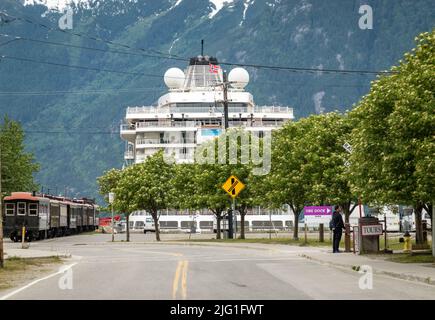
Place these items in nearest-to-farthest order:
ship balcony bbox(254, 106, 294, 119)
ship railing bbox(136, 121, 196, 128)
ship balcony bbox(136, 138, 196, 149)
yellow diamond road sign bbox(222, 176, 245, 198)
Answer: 1. yellow diamond road sign bbox(222, 176, 245, 198)
2. ship balcony bbox(136, 138, 196, 149)
3. ship railing bbox(136, 121, 196, 128)
4. ship balcony bbox(254, 106, 294, 119)

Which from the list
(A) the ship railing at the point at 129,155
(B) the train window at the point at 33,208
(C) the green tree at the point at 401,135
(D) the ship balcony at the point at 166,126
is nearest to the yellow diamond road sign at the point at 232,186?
(B) the train window at the point at 33,208

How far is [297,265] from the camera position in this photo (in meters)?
31.0

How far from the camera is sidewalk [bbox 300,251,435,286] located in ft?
79.0

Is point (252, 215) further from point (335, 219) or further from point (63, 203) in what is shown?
point (335, 219)

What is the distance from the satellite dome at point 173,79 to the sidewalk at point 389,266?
392 ft

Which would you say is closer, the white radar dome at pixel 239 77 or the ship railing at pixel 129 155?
the white radar dome at pixel 239 77

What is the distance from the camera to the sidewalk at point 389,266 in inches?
948

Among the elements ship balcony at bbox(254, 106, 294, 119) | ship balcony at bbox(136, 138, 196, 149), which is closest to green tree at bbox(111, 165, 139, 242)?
ship balcony at bbox(136, 138, 196, 149)

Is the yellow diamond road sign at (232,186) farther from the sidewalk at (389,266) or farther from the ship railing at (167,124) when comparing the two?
the ship railing at (167,124)

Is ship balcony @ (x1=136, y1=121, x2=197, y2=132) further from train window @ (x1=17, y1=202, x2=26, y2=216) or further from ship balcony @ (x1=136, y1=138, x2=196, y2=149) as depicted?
train window @ (x1=17, y1=202, x2=26, y2=216)

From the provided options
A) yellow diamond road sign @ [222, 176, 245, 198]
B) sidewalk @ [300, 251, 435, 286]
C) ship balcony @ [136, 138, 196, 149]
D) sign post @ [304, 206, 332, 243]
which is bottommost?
sidewalk @ [300, 251, 435, 286]

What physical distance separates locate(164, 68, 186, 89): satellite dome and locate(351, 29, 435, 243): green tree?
392 ft

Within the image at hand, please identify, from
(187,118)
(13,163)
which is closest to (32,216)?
(13,163)
